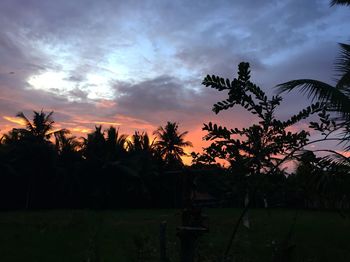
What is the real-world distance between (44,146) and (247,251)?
22069mm

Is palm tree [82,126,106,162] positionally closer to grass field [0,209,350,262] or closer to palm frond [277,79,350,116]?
grass field [0,209,350,262]

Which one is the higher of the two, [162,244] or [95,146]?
[95,146]

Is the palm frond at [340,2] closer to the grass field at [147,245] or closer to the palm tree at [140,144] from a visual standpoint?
the grass field at [147,245]

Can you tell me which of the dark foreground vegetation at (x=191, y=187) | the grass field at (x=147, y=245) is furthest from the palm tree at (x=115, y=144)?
the grass field at (x=147, y=245)

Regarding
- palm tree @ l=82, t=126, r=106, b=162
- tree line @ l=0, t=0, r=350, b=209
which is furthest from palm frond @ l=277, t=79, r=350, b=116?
palm tree @ l=82, t=126, r=106, b=162

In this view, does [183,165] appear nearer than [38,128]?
Yes

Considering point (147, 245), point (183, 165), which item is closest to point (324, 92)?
point (183, 165)

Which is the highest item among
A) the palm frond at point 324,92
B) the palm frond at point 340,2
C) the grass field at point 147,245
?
the palm frond at point 340,2

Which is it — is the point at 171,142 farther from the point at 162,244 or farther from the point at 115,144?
the point at 162,244

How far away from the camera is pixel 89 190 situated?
31406mm

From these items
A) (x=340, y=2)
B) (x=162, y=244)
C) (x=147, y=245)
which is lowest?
(x=147, y=245)

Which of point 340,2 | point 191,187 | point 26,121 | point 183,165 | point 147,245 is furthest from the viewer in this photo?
point 26,121

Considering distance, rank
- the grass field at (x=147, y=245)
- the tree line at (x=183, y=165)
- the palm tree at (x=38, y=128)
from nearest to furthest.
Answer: the tree line at (x=183, y=165) → the grass field at (x=147, y=245) → the palm tree at (x=38, y=128)

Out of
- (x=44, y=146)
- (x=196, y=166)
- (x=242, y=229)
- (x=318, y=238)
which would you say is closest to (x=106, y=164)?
(x=44, y=146)
